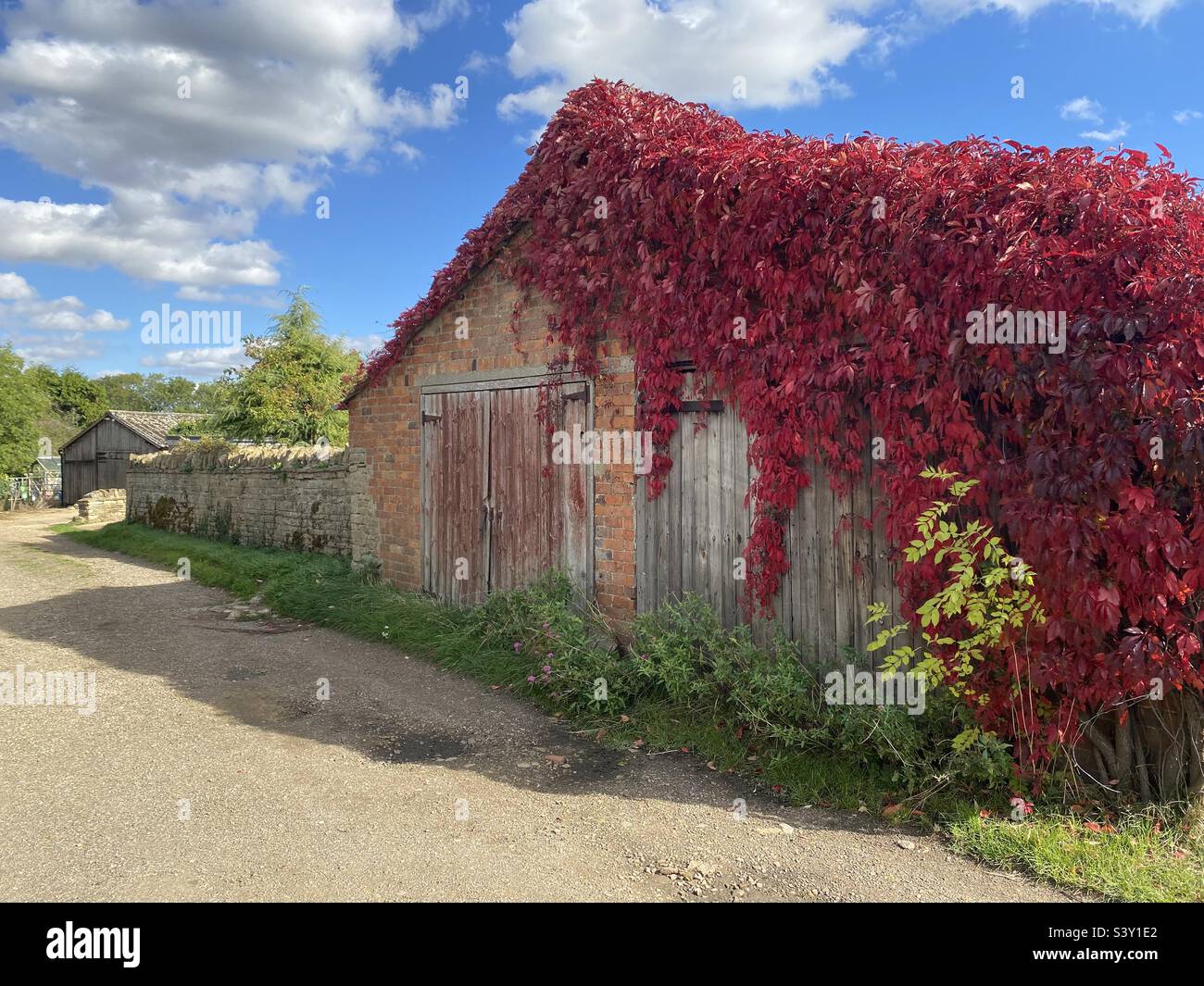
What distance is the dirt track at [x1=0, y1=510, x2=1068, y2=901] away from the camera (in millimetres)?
3619

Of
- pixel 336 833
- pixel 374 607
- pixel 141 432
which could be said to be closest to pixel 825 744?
pixel 336 833

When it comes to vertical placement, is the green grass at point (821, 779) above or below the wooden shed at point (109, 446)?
below

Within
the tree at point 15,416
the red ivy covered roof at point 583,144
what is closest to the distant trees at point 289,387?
the tree at point 15,416

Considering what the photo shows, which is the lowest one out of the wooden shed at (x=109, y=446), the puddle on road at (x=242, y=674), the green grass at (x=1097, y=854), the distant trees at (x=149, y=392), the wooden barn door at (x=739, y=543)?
the green grass at (x=1097, y=854)

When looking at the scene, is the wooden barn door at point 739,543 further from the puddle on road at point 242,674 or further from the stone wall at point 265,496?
the stone wall at point 265,496

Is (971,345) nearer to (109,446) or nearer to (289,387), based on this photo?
(289,387)

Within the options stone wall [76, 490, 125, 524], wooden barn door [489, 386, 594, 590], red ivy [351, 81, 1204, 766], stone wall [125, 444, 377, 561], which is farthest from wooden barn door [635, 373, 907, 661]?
stone wall [76, 490, 125, 524]

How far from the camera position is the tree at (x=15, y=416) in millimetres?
29094

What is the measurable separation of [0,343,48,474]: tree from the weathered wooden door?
27.8 m

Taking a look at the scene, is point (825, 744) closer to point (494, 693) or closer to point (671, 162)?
point (494, 693)

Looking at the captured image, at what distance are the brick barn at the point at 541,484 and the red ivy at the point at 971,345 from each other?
0.27m

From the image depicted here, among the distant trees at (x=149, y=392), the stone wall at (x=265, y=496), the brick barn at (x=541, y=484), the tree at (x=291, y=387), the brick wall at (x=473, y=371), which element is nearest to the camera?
the brick barn at (x=541, y=484)

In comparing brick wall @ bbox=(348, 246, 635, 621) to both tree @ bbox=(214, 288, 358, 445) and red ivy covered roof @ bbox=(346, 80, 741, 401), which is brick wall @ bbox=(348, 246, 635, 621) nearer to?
red ivy covered roof @ bbox=(346, 80, 741, 401)
